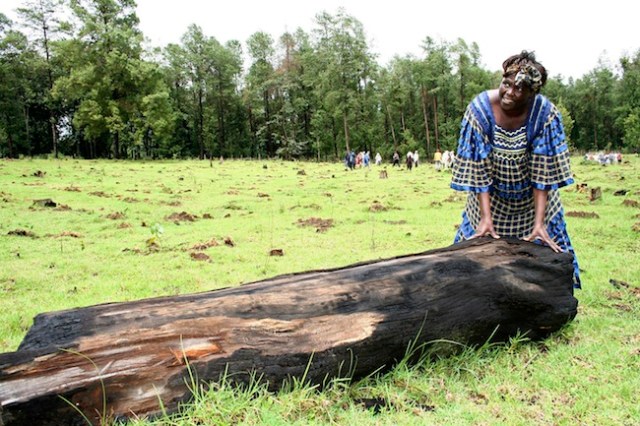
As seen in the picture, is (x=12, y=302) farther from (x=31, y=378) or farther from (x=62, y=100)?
(x=62, y=100)

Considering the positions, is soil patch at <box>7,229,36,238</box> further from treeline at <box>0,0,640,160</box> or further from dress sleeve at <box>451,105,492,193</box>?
treeline at <box>0,0,640,160</box>

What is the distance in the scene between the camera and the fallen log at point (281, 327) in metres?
2.21

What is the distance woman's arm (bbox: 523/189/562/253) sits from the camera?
388 cm

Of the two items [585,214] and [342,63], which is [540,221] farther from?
[342,63]

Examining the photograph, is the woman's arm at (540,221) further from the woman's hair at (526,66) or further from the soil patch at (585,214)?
the soil patch at (585,214)

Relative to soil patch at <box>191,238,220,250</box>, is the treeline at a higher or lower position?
higher

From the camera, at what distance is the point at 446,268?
3443 millimetres

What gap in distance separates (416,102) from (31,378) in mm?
60271

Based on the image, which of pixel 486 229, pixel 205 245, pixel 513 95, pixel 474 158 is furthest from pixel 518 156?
pixel 205 245

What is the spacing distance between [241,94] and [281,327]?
57.7 m

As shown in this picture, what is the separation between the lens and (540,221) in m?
3.90

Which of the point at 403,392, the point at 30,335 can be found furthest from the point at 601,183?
the point at 30,335


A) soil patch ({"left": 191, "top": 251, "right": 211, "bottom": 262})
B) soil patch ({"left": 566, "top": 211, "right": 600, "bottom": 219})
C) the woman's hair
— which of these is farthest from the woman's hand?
soil patch ({"left": 566, "top": 211, "right": 600, "bottom": 219})

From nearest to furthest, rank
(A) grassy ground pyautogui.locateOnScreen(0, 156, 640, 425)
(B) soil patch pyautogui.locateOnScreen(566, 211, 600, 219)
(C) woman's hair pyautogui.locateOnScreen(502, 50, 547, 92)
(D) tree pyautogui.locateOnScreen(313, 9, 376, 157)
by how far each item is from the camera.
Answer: (A) grassy ground pyautogui.locateOnScreen(0, 156, 640, 425) → (C) woman's hair pyautogui.locateOnScreen(502, 50, 547, 92) → (B) soil patch pyautogui.locateOnScreen(566, 211, 600, 219) → (D) tree pyautogui.locateOnScreen(313, 9, 376, 157)
